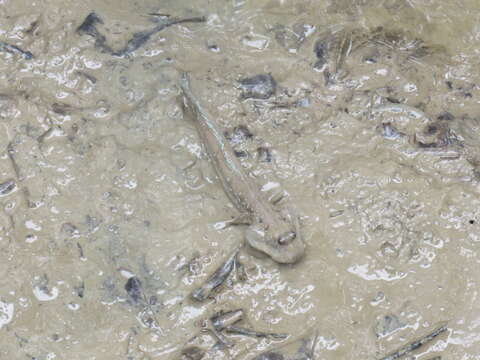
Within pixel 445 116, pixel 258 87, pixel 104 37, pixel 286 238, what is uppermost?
pixel 104 37

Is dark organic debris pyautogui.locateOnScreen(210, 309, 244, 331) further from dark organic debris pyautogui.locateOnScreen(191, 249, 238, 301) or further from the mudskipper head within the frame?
the mudskipper head

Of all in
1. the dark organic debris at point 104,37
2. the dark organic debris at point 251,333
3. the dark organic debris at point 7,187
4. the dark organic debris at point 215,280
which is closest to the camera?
the dark organic debris at point 251,333

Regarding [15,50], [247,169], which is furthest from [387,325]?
[15,50]

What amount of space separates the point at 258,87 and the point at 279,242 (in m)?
1.33

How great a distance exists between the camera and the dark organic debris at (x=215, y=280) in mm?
3531

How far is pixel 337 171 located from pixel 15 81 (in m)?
2.56

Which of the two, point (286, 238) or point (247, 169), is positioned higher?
point (247, 169)

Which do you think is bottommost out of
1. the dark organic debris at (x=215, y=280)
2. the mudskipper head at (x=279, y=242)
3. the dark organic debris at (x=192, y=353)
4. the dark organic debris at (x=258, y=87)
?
the dark organic debris at (x=192, y=353)

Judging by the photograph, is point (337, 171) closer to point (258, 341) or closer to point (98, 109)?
point (258, 341)

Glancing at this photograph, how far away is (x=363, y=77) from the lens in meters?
4.38

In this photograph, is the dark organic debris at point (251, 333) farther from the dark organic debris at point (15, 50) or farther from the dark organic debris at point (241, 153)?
the dark organic debris at point (15, 50)

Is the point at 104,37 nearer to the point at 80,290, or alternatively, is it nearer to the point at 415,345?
the point at 80,290

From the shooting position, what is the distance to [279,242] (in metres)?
3.62

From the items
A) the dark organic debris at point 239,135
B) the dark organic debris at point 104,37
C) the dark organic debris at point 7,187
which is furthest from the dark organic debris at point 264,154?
the dark organic debris at point 7,187
